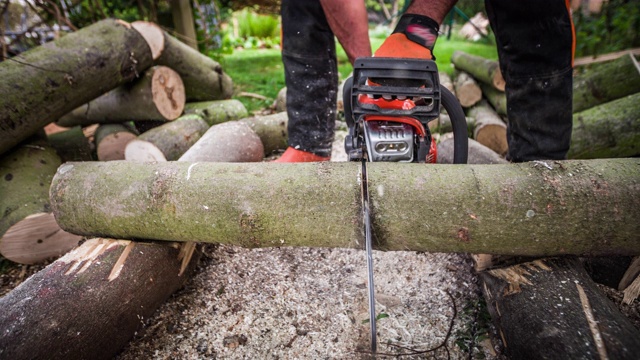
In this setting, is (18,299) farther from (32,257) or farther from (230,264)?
(32,257)

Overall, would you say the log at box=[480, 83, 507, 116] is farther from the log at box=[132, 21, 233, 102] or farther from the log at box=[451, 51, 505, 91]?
the log at box=[132, 21, 233, 102]

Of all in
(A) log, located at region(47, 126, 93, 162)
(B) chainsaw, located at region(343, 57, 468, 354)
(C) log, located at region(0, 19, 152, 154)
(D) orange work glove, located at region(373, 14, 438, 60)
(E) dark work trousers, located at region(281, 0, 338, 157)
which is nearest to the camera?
(B) chainsaw, located at region(343, 57, 468, 354)

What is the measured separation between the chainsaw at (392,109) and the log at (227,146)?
907 millimetres

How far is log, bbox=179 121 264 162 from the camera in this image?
2.17m

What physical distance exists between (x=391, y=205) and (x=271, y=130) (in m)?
1.86

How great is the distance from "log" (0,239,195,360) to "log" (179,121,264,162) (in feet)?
2.45

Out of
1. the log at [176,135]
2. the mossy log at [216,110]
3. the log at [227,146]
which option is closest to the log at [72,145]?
the log at [176,135]

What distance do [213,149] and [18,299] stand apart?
47.4 inches

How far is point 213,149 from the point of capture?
221 centimetres

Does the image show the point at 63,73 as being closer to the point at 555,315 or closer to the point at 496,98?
the point at 555,315

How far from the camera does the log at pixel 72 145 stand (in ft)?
9.36

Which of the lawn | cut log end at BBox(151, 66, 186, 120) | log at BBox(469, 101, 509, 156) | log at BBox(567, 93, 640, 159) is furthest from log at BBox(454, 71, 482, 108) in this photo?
cut log end at BBox(151, 66, 186, 120)

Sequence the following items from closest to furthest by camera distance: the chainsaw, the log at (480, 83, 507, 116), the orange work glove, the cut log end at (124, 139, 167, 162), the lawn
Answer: the chainsaw, the orange work glove, the cut log end at (124, 139, 167, 162), the log at (480, 83, 507, 116), the lawn

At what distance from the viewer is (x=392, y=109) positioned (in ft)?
4.70
